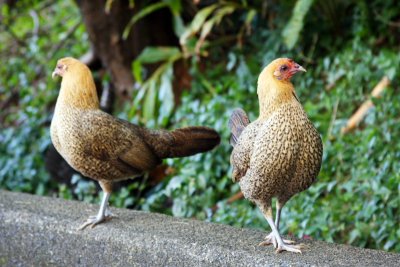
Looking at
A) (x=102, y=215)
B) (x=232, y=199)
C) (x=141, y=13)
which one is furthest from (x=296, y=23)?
(x=102, y=215)

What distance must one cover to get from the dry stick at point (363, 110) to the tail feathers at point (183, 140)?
1.84m

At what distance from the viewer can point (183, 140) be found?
4.04 meters

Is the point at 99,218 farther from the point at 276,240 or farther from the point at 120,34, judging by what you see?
the point at 120,34

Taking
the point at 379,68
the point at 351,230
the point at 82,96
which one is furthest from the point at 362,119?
the point at 82,96

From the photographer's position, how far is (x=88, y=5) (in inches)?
269

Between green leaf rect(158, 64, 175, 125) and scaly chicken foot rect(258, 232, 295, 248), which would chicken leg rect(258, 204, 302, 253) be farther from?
green leaf rect(158, 64, 175, 125)

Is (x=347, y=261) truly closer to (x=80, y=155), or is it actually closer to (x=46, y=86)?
(x=80, y=155)

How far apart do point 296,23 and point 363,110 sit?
0.96 m

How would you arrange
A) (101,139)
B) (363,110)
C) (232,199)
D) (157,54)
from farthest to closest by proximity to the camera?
(157,54)
(363,110)
(232,199)
(101,139)

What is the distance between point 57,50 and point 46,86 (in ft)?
1.52

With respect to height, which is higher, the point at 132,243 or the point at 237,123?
the point at 237,123

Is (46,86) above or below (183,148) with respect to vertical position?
below

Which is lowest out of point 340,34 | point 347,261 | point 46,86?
point 46,86

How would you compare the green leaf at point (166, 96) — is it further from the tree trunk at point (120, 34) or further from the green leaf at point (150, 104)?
the tree trunk at point (120, 34)
